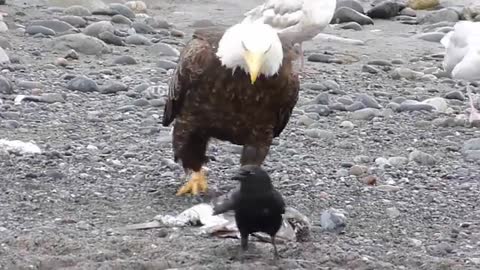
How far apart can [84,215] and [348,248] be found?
1427mm

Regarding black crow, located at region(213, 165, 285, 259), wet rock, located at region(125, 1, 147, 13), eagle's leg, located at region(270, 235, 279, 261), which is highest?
black crow, located at region(213, 165, 285, 259)

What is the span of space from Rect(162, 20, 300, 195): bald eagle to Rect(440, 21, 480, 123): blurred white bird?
3.53 metres

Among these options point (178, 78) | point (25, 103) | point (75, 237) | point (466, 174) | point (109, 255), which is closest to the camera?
point (109, 255)

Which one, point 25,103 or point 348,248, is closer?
point 348,248

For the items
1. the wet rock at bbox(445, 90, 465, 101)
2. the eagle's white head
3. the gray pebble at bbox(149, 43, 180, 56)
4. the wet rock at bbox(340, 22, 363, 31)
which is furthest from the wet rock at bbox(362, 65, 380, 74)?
the eagle's white head

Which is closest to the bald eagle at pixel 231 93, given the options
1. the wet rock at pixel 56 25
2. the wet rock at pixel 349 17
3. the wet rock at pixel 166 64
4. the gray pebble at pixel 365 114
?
the gray pebble at pixel 365 114

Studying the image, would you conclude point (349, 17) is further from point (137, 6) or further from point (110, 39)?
point (110, 39)

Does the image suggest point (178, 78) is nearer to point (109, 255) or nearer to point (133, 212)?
point (133, 212)

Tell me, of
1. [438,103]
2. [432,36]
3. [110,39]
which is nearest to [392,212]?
[438,103]

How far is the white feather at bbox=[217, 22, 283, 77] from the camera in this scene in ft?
19.9

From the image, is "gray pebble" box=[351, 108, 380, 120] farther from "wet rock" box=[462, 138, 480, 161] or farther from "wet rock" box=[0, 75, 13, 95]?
"wet rock" box=[0, 75, 13, 95]

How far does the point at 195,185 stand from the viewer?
22.3ft

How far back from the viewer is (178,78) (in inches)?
263

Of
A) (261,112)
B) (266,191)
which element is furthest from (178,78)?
(266,191)
